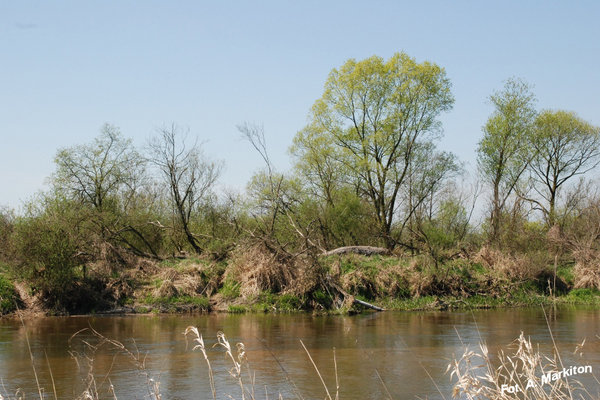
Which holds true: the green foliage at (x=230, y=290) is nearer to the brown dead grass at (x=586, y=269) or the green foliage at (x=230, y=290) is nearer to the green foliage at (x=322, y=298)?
the green foliage at (x=322, y=298)

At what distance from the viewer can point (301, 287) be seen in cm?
2308

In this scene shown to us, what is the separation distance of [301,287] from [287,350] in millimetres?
8171

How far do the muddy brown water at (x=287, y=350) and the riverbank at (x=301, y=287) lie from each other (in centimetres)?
124

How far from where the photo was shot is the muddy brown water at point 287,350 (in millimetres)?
11070

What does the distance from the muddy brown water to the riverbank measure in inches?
48.8

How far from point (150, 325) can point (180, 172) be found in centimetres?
1529

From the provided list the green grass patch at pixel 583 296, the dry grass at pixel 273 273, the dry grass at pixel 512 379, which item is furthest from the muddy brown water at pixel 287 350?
the green grass patch at pixel 583 296

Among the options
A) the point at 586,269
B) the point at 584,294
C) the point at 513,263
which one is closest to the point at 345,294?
the point at 513,263

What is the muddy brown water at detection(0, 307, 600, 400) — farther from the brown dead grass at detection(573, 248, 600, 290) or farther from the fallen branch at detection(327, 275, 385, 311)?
the brown dead grass at detection(573, 248, 600, 290)

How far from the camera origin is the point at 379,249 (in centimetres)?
3028

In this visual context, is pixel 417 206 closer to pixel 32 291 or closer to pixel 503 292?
pixel 503 292

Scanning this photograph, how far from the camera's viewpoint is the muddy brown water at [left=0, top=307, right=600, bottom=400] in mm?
11070

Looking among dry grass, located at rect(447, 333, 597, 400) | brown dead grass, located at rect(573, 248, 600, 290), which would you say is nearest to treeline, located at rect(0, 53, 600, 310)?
brown dead grass, located at rect(573, 248, 600, 290)

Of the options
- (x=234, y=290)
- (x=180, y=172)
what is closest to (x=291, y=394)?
(x=234, y=290)
